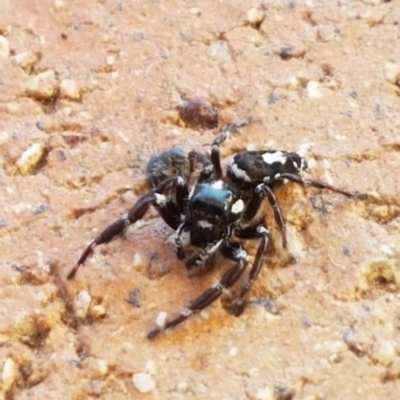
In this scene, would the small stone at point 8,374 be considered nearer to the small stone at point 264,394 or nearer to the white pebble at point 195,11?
the small stone at point 264,394

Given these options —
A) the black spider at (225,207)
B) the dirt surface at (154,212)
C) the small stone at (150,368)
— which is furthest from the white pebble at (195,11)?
the small stone at (150,368)

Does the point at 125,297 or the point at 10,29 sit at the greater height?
the point at 10,29

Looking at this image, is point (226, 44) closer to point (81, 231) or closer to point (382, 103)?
point (382, 103)

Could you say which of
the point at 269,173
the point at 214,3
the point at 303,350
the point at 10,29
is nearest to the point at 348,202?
the point at 269,173

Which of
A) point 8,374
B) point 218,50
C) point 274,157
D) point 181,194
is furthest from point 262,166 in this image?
point 8,374

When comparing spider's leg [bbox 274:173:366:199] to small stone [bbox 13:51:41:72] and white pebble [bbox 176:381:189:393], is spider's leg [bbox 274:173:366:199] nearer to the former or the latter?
white pebble [bbox 176:381:189:393]

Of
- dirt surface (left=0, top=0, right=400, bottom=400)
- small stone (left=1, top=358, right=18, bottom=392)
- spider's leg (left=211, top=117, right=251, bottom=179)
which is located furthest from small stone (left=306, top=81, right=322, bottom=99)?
small stone (left=1, top=358, right=18, bottom=392)
